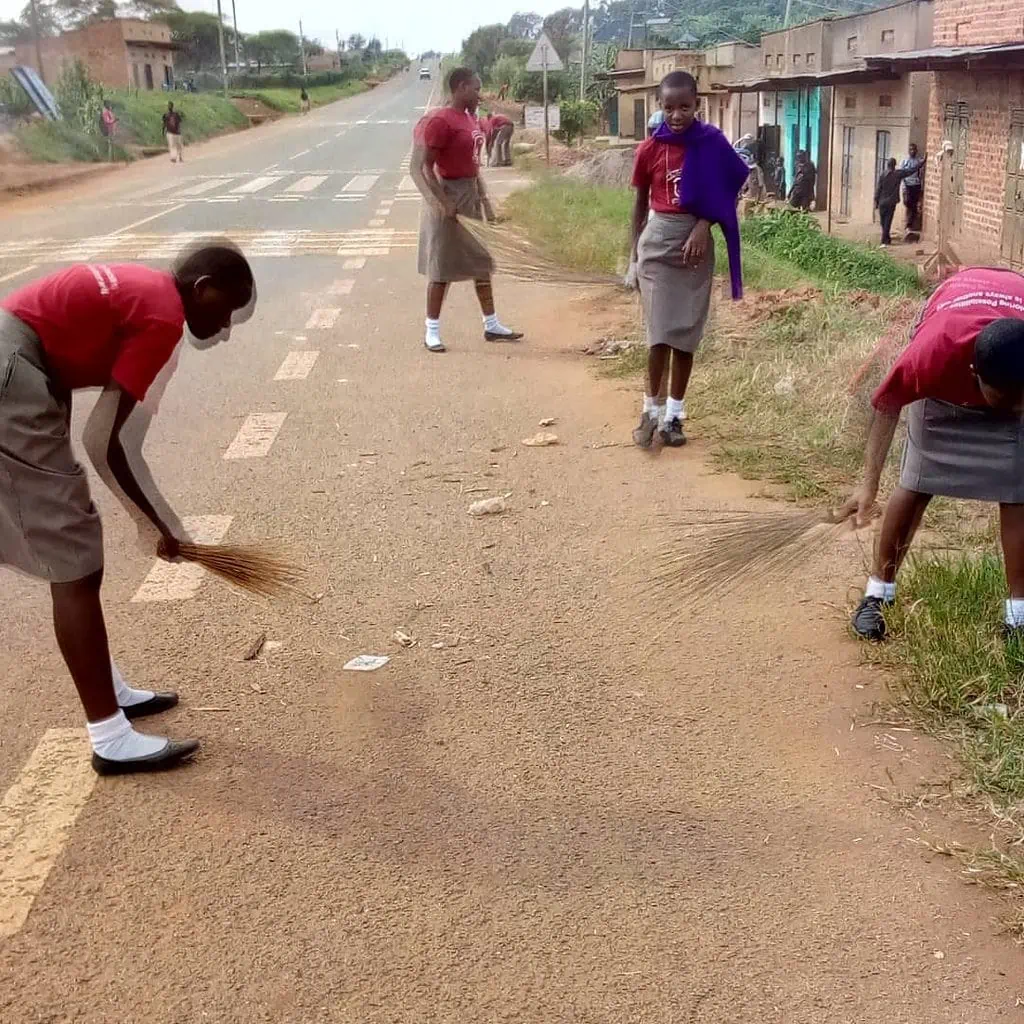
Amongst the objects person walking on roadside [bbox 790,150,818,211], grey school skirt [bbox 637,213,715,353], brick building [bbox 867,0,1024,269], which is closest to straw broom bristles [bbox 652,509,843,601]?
grey school skirt [bbox 637,213,715,353]

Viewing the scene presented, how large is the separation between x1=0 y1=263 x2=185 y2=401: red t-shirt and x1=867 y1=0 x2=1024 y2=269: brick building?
11.3 meters

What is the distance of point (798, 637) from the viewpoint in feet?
12.3

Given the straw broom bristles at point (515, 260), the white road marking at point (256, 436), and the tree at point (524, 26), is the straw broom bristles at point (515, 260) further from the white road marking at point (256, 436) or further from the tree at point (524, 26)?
the tree at point (524, 26)

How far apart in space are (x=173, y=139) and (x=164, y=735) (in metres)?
31.8

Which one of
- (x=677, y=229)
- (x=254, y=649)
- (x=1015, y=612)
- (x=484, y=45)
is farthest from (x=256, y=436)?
(x=484, y=45)

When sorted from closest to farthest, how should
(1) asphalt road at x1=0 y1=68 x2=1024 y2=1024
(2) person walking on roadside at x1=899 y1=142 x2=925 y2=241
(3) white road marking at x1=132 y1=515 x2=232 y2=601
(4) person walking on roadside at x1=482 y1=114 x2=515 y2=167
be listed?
(1) asphalt road at x1=0 y1=68 x2=1024 y2=1024, (3) white road marking at x1=132 y1=515 x2=232 y2=601, (2) person walking on roadside at x1=899 y1=142 x2=925 y2=241, (4) person walking on roadside at x1=482 y1=114 x2=515 y2=167

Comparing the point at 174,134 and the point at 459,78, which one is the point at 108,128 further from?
the point at 459,78

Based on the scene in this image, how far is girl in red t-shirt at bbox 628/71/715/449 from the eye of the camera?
5.40m

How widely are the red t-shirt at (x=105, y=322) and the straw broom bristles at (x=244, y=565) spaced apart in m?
0.61

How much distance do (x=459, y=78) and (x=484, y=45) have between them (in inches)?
3519

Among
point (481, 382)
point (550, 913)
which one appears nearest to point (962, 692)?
point (550, 913)

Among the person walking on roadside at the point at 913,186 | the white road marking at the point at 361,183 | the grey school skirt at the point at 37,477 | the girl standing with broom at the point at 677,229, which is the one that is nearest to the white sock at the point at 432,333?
the girl standing with broom at the point at 677,229

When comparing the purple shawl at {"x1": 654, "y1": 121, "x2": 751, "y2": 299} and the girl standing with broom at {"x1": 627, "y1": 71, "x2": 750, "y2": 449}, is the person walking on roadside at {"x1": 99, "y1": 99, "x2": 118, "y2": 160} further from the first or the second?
the purple shawl at {"x1": 654, "y1": 121, "x2": 751, "y2": 299}

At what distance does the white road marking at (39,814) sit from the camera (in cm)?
261
